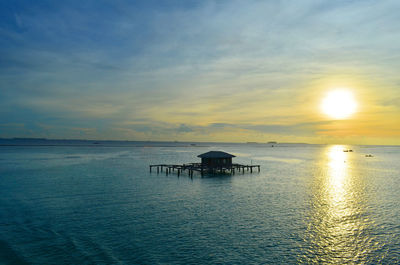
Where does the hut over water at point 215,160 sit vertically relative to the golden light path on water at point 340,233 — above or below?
above

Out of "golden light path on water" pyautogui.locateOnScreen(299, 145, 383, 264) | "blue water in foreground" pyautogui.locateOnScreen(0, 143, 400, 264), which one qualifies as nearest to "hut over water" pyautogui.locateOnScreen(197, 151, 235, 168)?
"blue water in foreground" pyautogui.locateOnScreen(0, 143, 400, 264)

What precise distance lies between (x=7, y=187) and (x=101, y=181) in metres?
12.5

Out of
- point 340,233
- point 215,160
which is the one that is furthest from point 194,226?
point 215,160

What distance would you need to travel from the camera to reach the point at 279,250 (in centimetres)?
1680

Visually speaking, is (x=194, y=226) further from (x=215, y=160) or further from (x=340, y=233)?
(x=215, y=160)

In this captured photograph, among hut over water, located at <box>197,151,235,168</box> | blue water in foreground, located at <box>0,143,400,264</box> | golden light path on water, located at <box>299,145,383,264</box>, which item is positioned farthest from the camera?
hut over water, located at <box>197,151,235,168</box>

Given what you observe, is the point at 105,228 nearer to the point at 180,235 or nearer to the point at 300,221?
the point at 180,235

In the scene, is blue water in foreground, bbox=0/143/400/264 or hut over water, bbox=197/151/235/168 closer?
blue water in foreground, bbox=0/143/400/264

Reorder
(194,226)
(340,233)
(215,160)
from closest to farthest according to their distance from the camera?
(340,233)
(194,226)
(215,160)

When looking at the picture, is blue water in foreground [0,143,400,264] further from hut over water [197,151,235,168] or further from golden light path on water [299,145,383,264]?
hut over water [197,151,235,168]

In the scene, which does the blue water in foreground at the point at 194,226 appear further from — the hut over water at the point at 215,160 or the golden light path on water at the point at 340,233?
the hut over water at the point at 215,160

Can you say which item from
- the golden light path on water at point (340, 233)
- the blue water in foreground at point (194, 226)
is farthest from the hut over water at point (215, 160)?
the golden light path on water at point (340, 233)

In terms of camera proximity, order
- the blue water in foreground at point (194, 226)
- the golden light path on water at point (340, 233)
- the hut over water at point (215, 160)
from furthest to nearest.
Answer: the hut over water at point (215, 160)
the golden light path on water at point (340, 233)
the blue water in foreground at point (194, 226)

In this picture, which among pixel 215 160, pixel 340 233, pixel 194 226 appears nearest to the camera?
pixel 340 233
